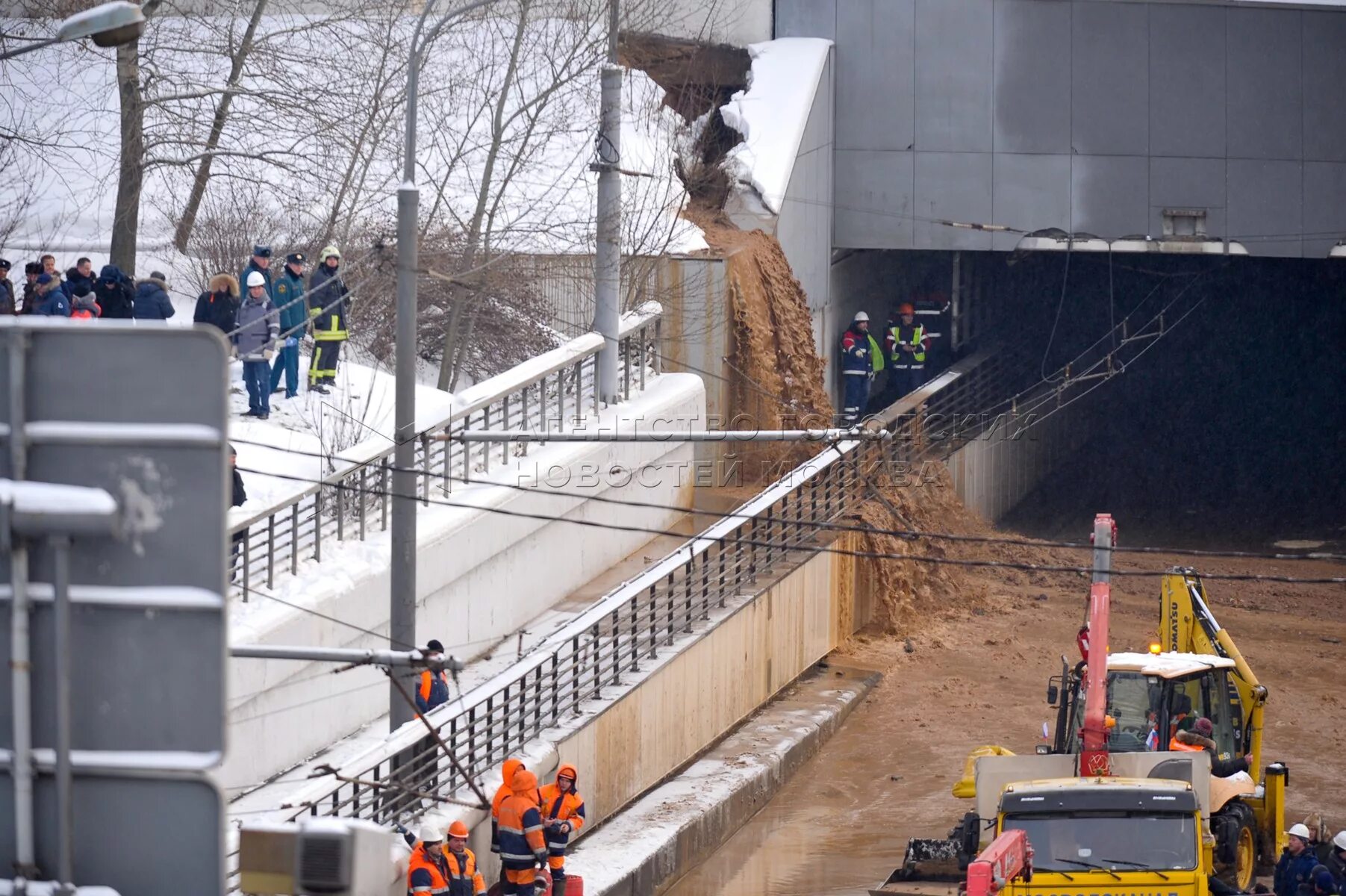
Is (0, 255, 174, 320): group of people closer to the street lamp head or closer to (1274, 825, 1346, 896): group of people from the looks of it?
the street lamp head

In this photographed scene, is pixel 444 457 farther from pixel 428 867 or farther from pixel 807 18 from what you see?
pixel 807 18

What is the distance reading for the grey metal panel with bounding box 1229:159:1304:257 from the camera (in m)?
32.7

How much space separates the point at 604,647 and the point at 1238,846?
671cm

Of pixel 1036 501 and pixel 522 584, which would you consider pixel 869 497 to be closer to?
pixel 522 584

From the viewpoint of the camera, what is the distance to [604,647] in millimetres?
18203

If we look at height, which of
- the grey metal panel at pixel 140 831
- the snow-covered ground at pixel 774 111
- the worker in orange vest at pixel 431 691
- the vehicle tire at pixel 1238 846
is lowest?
the vehicle tire at pixel 1238 846

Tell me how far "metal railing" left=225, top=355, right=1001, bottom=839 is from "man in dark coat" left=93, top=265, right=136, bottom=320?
6.30 metres

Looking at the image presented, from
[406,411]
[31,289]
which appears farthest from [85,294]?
[406,411]

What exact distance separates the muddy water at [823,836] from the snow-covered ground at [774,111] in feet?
37.6

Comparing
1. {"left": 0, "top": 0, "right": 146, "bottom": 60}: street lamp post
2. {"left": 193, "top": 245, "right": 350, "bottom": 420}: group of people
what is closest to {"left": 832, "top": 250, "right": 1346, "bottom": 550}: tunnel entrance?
{"left": 193, "top": 245, "right": 350, "bottom": 420}: group of people

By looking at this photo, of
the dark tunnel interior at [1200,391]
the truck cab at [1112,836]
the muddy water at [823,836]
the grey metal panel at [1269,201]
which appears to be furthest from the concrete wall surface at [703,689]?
the grey metal panel at [1269,201]

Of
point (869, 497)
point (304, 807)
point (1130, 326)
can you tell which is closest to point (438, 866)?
point (304, 807)

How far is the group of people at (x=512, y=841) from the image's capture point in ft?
41.3

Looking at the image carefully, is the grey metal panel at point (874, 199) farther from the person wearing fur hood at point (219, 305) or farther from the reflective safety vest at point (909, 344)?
the person wearing fur hood at point (219, 305)
